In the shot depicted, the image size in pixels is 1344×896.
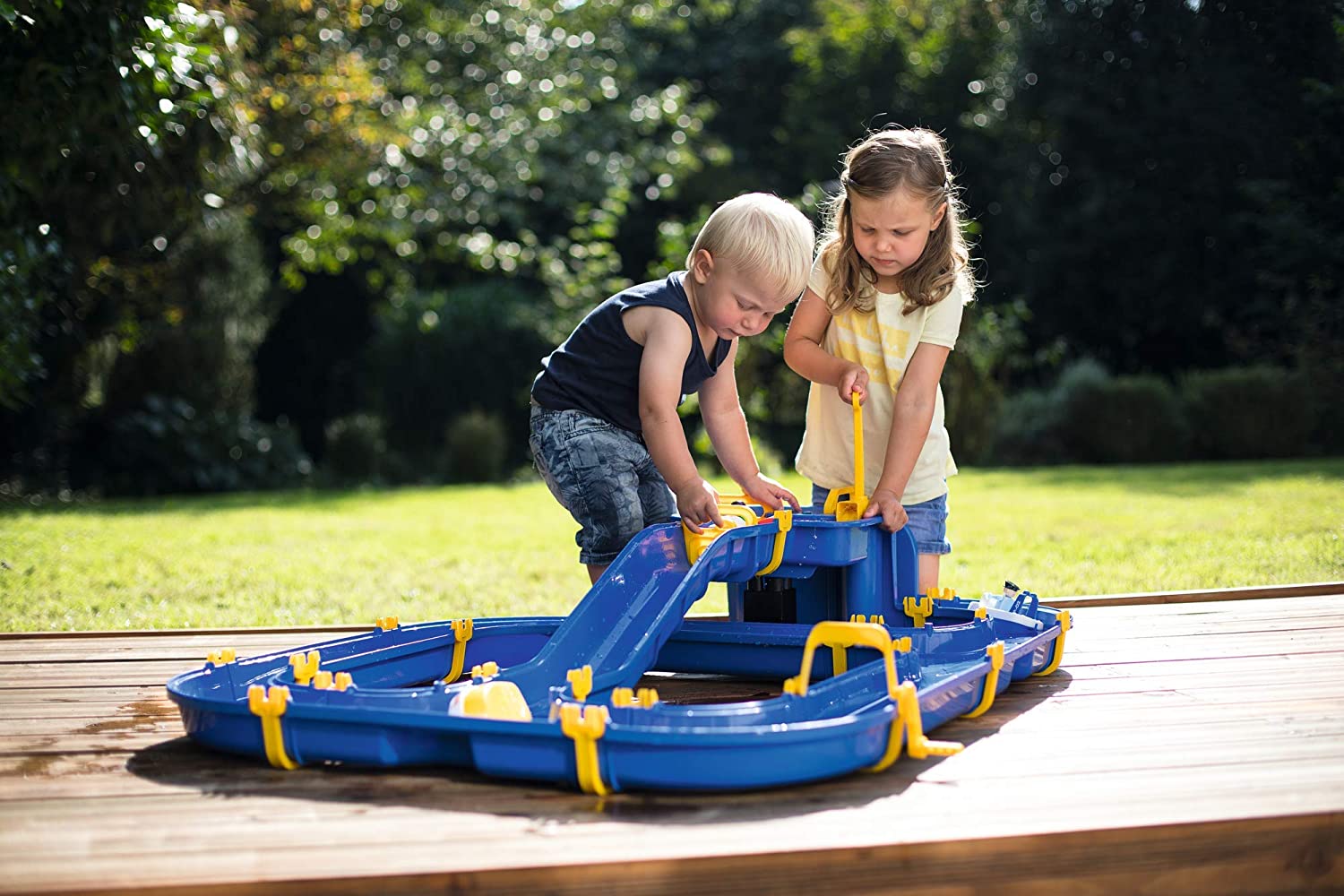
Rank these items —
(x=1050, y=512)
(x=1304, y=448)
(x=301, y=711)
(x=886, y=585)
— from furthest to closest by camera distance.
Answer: (x=1304, y=448), (x=1050, y=512), (x=886, y=585), (x=301, y=711)

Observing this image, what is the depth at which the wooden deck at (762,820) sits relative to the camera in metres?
1.58

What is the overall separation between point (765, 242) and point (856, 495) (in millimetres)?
677

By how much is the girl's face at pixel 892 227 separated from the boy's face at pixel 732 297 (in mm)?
413

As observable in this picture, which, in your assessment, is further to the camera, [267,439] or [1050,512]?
[267,439]

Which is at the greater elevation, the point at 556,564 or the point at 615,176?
the point at 615,176

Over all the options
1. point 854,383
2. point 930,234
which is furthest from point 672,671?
point 930,234

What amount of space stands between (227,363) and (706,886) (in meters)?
12.6

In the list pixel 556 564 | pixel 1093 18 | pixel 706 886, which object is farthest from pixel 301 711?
pixel 1093 18

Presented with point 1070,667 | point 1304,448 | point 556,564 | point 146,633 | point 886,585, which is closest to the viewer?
point 1070,667

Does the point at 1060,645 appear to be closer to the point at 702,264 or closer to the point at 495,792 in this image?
the point at 702,264

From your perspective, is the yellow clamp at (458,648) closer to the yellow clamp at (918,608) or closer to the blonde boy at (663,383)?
the blonde boy at (663,383)

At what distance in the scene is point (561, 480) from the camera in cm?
307

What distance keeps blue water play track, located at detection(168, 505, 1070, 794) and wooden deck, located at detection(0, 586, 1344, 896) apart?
0.16 feet

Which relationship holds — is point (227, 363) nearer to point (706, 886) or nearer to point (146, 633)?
point (146, 633)
